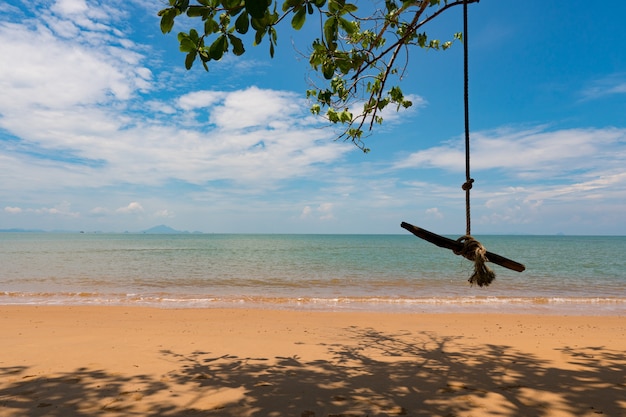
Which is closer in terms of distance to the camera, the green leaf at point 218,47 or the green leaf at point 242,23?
the green leaf at point 242,23

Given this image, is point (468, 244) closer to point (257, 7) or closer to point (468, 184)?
point (468, 184)

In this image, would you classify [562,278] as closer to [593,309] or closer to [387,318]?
[593,309]

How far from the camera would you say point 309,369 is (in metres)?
5.43

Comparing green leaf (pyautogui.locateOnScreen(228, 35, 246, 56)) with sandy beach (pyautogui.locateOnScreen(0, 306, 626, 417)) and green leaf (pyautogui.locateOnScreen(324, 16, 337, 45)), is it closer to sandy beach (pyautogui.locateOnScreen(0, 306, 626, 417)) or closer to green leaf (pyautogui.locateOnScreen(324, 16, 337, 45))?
green leaf (pyautogui.locateOnScreen(324, 16, 337, 45))

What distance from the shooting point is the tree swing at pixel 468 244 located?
327cm

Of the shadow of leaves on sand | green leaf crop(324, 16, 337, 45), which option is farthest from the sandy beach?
green leaf crop(324, 16, 337, 45)

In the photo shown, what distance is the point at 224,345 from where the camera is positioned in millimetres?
6926

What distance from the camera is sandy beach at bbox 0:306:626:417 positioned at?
157 inches

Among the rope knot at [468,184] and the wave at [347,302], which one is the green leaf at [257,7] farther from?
the wave at [347,302]

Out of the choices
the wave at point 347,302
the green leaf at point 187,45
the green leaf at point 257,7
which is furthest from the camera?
the wave at point 347,302

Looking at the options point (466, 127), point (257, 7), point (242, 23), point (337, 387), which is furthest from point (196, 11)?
point (337, 387)

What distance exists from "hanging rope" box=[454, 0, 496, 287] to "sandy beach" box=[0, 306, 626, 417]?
1.41 meters

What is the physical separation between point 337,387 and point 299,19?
13.2ft

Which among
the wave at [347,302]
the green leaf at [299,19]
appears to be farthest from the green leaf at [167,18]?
the wave at [347,302]
